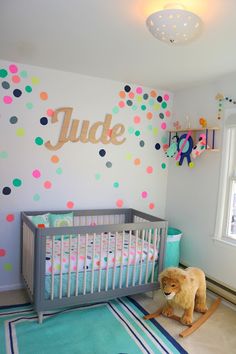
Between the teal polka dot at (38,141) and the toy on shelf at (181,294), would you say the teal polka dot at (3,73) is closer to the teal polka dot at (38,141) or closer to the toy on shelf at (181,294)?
the teal polka dot at (38,141)

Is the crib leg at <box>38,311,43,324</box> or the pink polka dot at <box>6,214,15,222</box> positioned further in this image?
the pink polka dot at <box>6,214,15,222</box>

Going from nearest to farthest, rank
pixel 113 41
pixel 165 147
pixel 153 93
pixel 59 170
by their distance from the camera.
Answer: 1. pixel 113 41
2. pixel 59 170
3. pixel 153 93
4. pixel 165 147

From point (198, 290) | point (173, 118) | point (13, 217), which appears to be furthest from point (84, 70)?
point (198, 290)

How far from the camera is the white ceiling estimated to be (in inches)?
68.2

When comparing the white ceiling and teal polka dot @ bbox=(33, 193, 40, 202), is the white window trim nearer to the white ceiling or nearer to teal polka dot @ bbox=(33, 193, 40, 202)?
the white ceiling

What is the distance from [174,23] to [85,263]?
1.90 m

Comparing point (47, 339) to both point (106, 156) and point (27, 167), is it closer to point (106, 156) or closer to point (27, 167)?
point (27, 167)

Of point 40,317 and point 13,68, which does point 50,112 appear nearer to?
point 13,68

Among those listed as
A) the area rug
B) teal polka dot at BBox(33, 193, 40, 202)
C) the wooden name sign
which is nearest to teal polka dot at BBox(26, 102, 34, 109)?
the wooden name sign

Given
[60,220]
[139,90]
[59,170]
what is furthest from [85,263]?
[139,90]

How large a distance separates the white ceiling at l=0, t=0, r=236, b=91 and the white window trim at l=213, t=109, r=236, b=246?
56cm

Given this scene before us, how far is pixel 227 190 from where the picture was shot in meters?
3.08

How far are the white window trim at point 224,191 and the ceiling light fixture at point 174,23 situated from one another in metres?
1.41

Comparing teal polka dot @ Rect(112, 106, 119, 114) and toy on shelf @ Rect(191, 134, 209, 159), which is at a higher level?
teal polka dot @ Rect(112, 106, 119, 114)
